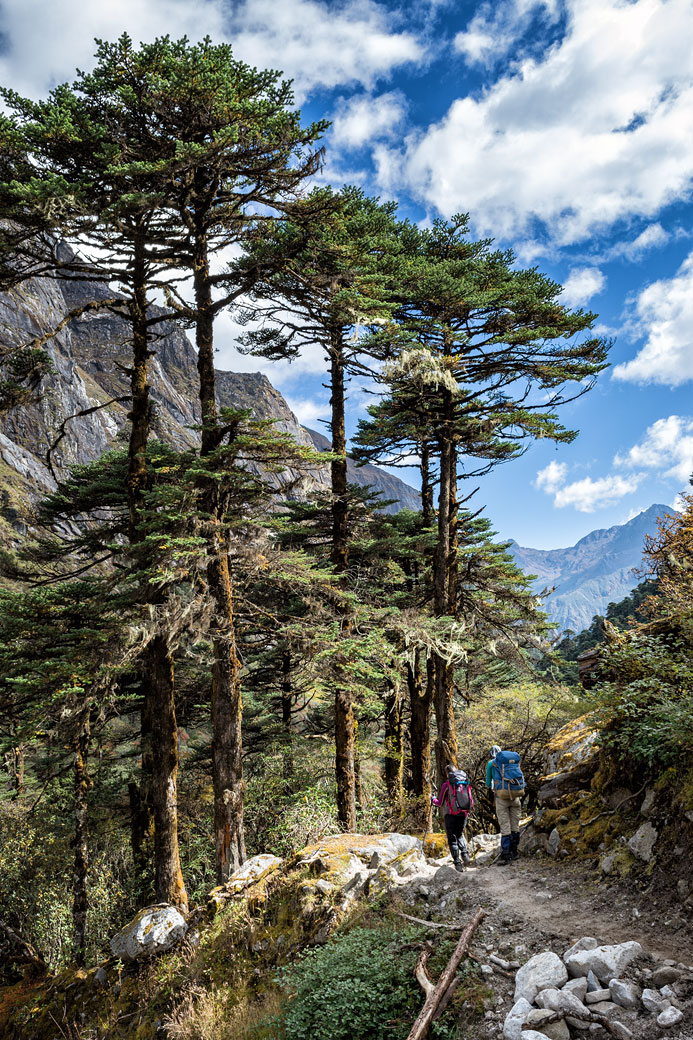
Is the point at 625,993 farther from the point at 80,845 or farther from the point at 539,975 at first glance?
the point at 80,845

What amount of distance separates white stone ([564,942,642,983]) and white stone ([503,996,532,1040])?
1.60 ft

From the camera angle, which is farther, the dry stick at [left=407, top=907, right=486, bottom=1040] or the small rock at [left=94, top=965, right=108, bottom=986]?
the small rock at [left=94, top=965, right=108, bottom=986]

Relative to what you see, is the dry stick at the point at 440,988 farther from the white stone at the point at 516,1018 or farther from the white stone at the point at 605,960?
the white stone at the point at 605,960

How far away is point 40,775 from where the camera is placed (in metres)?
12.7

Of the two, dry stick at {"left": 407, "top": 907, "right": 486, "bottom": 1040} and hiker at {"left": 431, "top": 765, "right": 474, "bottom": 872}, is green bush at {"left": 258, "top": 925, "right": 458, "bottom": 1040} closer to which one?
dry stick at {"left": 407, "top": 907, "right": 486, "bottom": 1040}

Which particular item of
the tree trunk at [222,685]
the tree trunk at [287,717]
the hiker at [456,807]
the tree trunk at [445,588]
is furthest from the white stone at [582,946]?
the tree trunk at [287,717]

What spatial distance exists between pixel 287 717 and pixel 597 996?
44.6 feet

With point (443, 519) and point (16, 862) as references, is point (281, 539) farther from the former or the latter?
point (16, 862)

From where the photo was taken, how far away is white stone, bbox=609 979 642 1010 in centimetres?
377

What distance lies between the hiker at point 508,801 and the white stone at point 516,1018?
12.4 ft

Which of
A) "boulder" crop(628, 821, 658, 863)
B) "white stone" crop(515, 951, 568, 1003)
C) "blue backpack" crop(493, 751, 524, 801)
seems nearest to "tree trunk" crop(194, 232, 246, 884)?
"blue backpack" crop(493, 751, 524, 801)

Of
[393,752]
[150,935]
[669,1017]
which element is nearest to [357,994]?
[669,1017]

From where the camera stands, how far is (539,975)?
4281 mm

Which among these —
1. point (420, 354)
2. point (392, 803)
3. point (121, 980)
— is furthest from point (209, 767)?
point (420, 354)
